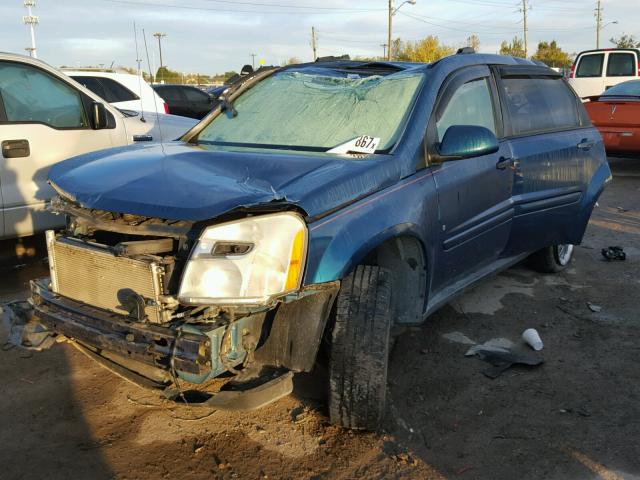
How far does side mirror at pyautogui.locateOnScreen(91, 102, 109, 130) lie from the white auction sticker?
3157 mm

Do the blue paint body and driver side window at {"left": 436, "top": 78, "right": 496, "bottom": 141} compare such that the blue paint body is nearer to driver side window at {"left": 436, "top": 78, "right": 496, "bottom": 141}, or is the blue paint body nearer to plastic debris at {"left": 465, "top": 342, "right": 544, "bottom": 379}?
driver side window at {"left": 436, "top": 78, "right": 496, "bottom": 141}

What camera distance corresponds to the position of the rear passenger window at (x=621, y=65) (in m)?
15.8

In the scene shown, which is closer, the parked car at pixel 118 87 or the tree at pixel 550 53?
the parked car at pixel 118 87

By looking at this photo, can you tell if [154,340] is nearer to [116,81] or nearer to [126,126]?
[126,126]

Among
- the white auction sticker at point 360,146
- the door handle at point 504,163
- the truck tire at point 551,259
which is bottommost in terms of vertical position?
the truck tire at point 551,259

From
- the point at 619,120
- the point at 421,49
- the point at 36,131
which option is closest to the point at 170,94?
the point at 36,131

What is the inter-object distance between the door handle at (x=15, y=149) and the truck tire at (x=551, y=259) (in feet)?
14.7

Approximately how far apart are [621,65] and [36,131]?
15.6 metres

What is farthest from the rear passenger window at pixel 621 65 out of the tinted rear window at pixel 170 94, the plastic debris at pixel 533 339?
the plastic debris at pixel 533 339

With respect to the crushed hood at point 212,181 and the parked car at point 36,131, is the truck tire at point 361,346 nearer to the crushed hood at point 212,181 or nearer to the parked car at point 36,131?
the crushed hood at point 212,181

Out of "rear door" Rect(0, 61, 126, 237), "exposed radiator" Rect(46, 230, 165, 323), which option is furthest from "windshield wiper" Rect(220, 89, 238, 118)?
"rear door" Rect(0, 61, 126, 237)

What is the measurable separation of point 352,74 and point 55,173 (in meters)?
1.94

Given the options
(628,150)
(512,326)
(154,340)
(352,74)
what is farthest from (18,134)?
(628,150)

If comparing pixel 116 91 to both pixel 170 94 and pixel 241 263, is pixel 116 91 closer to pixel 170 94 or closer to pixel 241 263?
pixel 170 94
